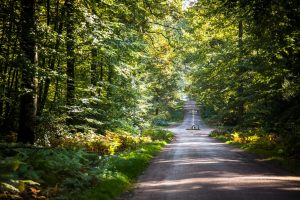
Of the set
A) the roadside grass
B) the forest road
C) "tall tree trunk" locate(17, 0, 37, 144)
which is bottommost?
the forest road

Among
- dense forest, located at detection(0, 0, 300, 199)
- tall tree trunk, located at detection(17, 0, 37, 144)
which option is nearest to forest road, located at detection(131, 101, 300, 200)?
dense forest, located at detection(0, 0, 300, 199)

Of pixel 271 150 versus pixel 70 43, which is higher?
pixel 70 43

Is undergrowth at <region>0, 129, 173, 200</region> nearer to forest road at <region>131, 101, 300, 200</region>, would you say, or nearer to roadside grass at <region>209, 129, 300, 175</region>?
forest road at <region>131, 101, 300, 200</region>

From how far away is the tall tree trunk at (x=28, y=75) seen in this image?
1283 centimetres

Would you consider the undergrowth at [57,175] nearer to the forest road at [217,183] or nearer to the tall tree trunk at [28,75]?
the forest road at [217,183]

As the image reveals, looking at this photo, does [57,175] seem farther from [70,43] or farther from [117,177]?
[70,43]

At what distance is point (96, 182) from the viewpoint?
10406mm

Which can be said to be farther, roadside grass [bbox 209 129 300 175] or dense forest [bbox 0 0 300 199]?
roadside grass [bbox 209 129 300 175]

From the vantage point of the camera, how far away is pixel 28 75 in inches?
507

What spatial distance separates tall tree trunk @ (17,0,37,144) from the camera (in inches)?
505

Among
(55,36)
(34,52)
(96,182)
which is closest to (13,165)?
(96,182)

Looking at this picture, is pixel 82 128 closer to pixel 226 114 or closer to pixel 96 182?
pixel 96 182

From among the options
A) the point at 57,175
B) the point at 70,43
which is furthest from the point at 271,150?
the point at 57,175

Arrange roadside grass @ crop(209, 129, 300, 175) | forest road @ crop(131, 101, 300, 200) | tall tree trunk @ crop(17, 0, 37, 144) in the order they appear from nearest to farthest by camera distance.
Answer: forest road @ crop(131, 101, 300, 200) < tall tree trunk @ crop(17, 0, 37, 144) < roadside grass @ crop(209, 129, 300, 175)
